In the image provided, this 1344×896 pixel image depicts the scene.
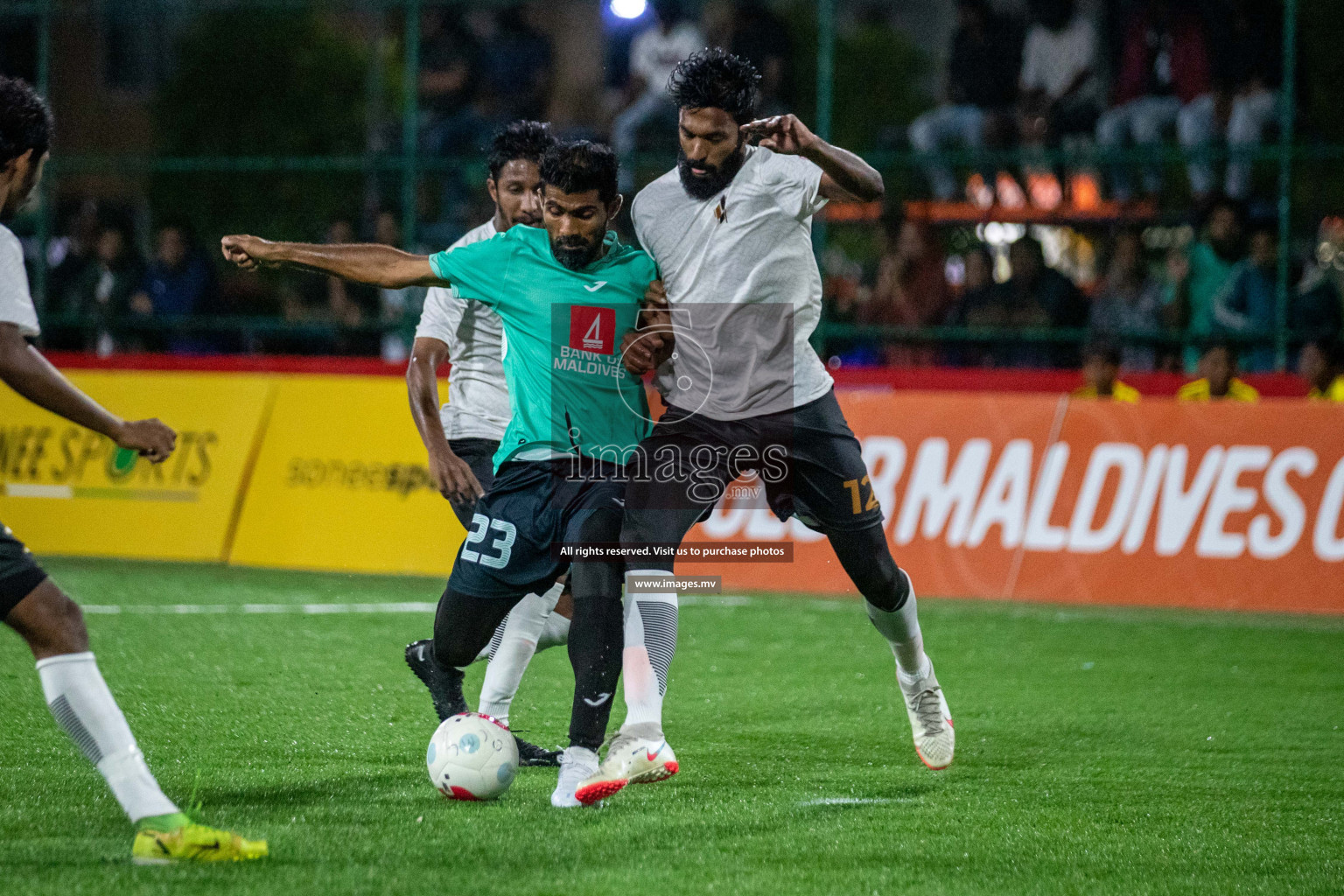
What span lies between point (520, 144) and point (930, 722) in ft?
8.67

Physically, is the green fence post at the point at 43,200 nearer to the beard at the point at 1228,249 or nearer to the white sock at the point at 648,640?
the beard at the point at 1228,249

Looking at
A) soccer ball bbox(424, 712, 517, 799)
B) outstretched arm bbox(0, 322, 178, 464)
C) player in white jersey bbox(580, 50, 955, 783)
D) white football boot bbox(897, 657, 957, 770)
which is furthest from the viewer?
white football boot bbox(897, 657, 957, 770)

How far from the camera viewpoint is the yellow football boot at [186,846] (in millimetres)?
4355

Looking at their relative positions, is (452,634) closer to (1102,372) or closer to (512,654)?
(512,654)

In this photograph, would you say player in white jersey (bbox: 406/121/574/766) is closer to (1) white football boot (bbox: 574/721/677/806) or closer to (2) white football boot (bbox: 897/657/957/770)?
(1) white football boot (bbox: 574/721/677/806)

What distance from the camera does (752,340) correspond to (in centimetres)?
588

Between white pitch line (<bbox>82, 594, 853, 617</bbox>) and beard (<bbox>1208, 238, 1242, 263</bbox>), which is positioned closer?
white pitch line (<bbox>82, 594, 853, 617</bbox>)

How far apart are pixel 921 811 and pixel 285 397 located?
326 inches

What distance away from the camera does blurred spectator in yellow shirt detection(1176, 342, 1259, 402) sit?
11672mm

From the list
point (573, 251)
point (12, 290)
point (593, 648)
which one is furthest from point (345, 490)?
point (12, 290)

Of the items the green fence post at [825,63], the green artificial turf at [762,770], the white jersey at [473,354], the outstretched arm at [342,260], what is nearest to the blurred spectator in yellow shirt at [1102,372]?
Result: the green artificial turf at [762,770]

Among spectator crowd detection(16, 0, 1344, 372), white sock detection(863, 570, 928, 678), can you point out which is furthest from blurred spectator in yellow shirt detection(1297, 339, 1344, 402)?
white sock detection(863, 570, 928, 678)

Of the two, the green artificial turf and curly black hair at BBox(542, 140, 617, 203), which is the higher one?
curly black hair at BBox(542, 140, 617, 203)

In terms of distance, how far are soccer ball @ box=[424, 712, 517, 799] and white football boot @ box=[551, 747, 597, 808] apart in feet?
0.56
